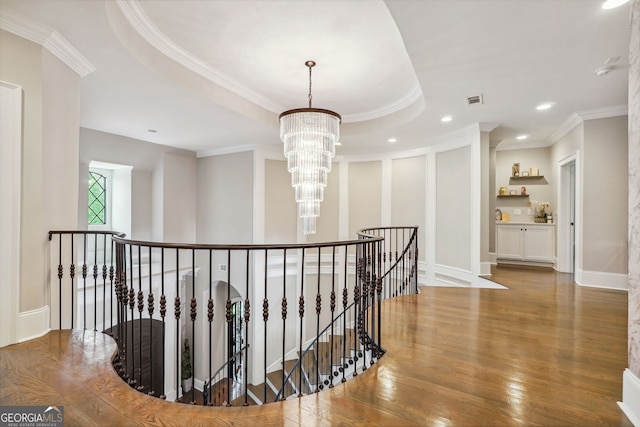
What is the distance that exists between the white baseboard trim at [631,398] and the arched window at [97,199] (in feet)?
25.6

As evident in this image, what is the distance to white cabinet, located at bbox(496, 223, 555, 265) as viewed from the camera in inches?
238

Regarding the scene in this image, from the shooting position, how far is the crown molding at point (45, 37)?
242 cm

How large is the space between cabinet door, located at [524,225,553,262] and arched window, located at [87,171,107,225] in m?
8.91

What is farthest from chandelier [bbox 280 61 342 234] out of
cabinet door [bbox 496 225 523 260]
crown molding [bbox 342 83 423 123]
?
cabinet door [bbox 496 225 523 260]

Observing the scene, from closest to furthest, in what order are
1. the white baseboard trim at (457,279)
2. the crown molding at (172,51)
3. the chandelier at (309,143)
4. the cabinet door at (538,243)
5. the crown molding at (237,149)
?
1. the crown molding at (172,51)
2. the chandelier at (309,143)
3. the white baseboard trim at (457,279)
4. the cabinet door at (538,243)
5. the crown molding at (237,149)

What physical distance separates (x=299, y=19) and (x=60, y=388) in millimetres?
3540

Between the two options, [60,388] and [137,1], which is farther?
[137,1]

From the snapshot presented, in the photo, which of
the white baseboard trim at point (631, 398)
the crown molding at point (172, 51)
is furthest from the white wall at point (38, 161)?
the white baseboard trim at point (631, 398)

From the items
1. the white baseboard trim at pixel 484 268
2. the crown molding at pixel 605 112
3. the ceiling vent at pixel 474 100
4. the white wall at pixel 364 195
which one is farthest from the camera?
the white wall at pixel 364 195

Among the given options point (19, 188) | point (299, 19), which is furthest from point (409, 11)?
point (19, 188)

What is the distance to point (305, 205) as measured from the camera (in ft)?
13.1

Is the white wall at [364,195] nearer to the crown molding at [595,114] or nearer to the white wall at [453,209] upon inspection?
the white wall at [453,209]

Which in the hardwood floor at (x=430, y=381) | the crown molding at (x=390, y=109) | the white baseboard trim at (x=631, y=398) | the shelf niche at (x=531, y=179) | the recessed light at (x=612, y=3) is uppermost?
the crown molding at (x=390, y=109)

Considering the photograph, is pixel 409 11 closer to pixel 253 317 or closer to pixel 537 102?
pixel 537 102
